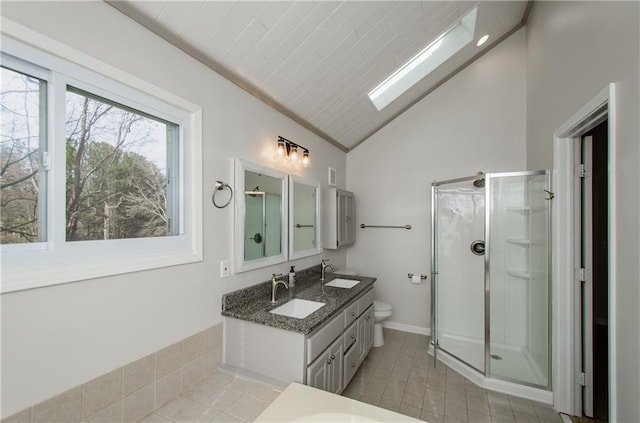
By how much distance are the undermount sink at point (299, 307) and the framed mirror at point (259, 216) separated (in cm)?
36

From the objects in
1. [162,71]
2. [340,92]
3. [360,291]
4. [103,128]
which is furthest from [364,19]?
[360,291]

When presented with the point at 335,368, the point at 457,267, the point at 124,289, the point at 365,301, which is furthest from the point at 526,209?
the point at 124,289

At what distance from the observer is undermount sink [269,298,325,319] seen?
6.70ft

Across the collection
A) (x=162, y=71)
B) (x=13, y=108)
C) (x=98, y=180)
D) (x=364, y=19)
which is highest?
(x=364, y=19)

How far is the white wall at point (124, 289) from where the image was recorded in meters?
0.94

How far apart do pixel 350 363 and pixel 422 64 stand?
3.08 metres

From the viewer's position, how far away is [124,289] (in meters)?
1.22

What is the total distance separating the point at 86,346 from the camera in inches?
42.8

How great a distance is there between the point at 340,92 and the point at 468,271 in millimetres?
2269

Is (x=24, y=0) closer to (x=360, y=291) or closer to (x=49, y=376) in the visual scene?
(x=49, y=376)

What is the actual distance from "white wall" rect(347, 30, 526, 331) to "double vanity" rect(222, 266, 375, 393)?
1.36 m

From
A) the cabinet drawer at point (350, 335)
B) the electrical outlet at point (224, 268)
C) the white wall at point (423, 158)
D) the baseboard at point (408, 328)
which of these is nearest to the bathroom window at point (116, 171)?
the electrical outlet at point (224, 268)

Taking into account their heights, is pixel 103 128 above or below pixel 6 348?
above

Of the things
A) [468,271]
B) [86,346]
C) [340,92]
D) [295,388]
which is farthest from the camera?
[468,271]
